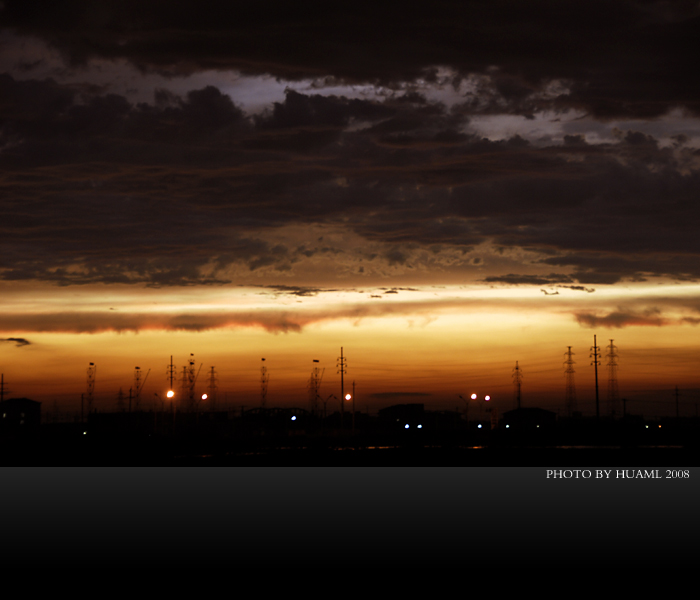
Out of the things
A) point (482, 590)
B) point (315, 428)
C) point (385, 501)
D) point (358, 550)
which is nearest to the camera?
point (482, 590)

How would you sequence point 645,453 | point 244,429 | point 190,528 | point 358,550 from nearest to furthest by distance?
point 358,550 < point 190,528 < point 645,453 < point 244,429

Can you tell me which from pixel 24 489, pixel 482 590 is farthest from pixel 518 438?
pixel 482 590

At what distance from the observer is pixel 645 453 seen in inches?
4496

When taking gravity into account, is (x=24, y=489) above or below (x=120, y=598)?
below

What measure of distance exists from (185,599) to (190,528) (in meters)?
31.9

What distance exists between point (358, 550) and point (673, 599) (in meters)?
20.3

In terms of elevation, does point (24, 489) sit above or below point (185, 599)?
below

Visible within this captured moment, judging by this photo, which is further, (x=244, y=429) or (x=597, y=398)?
(x=244, y=429)

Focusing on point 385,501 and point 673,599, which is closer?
point 673,599

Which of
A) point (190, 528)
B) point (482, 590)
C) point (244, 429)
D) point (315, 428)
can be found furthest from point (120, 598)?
point (315, 428)

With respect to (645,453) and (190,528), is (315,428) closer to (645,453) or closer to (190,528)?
(645,453)

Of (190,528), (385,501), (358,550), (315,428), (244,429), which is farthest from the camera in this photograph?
(315,428)

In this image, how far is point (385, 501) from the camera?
93875 millimetres

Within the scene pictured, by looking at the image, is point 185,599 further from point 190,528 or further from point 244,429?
point 244,429
